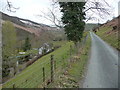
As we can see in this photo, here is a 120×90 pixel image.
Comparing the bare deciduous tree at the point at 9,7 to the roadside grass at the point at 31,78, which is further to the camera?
the roadside grass at the point at 31,78

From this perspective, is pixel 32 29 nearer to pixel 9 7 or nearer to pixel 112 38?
pixel 112 38

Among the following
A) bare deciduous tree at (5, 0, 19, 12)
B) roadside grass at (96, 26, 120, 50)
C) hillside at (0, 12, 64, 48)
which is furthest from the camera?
roadside grass at (96, 26, 120, 50)

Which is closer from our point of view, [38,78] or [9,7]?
[9,7]

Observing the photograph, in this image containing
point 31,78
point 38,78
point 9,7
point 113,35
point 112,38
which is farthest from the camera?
point 113,35

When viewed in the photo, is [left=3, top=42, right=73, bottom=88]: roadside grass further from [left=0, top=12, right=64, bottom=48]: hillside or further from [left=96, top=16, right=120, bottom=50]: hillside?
[left=96, top=16, right=120, bottom=50]: hillside

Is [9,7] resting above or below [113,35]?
below

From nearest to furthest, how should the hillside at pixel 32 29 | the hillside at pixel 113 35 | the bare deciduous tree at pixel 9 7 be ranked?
the bare deciduous tree at pixel 9 7 → the hillside at pixel 32 29 → the hillside at pixel 113 35

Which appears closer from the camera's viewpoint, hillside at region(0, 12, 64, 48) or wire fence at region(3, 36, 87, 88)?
wire fence at region(3, 36, 87, 88)

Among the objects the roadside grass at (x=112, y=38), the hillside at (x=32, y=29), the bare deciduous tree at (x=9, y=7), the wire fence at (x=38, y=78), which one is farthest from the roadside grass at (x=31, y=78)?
the roadside grass at (x=112, y=38)

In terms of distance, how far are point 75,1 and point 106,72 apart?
7.89 m

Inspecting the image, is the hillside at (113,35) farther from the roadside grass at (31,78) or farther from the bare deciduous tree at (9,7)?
the bare deciduous tree at (9,7)

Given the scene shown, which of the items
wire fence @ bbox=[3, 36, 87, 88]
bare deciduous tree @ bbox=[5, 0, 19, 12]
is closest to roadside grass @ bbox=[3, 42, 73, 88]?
wire fence @ bbox=[3, 36, 87, 88]

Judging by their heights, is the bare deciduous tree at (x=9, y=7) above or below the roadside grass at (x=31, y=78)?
above

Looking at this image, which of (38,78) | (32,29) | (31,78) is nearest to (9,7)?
(38,78)
